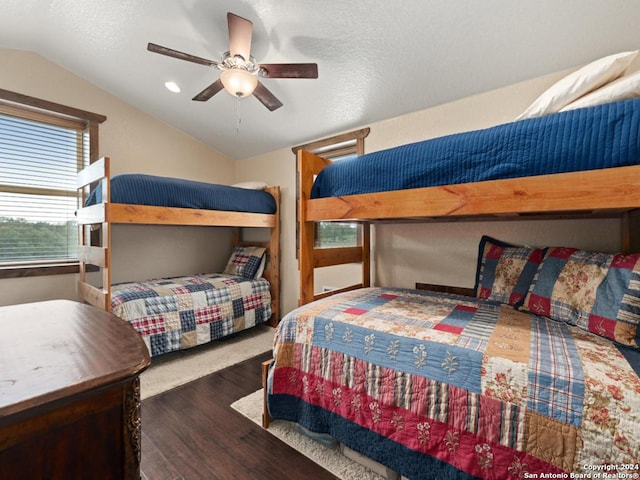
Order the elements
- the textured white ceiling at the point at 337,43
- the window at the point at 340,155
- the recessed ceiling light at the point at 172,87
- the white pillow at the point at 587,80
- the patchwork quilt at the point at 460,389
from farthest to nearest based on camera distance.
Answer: the window at the point at 340,155 → the recessed ceiling light at the point at 172,87 → the textured white ceiling at the point at 337,43 → the white pillow at the point at 587,80 → the patchwork quilt at the point at 460,389

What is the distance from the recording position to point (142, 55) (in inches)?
93.6

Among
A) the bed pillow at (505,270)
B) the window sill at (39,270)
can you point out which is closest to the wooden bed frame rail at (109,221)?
the window sill at (39,270)

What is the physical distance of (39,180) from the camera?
2.69 m

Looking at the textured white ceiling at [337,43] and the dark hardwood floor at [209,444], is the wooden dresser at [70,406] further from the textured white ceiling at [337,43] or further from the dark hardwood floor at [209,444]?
the textured white ceiling at [337,43]

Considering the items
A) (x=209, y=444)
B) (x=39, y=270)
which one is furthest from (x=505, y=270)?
(x=39, y=270)

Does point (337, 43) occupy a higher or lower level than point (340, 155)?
higher

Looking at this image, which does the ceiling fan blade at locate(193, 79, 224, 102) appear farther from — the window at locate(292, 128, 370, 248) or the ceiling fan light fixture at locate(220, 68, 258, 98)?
the window at locate(292, 128, 370, 248)

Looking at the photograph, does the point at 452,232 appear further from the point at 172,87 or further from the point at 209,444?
the point at 172,87

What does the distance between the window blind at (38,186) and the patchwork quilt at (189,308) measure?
0.82 metres

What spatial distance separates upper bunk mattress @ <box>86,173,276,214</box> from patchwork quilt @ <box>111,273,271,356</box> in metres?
0.77

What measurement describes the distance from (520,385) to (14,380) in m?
1.31

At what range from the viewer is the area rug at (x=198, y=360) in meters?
2.11

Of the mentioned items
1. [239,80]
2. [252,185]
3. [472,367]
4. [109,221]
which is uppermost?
[239,80]

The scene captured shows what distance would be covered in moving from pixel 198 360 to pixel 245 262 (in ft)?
4.11
